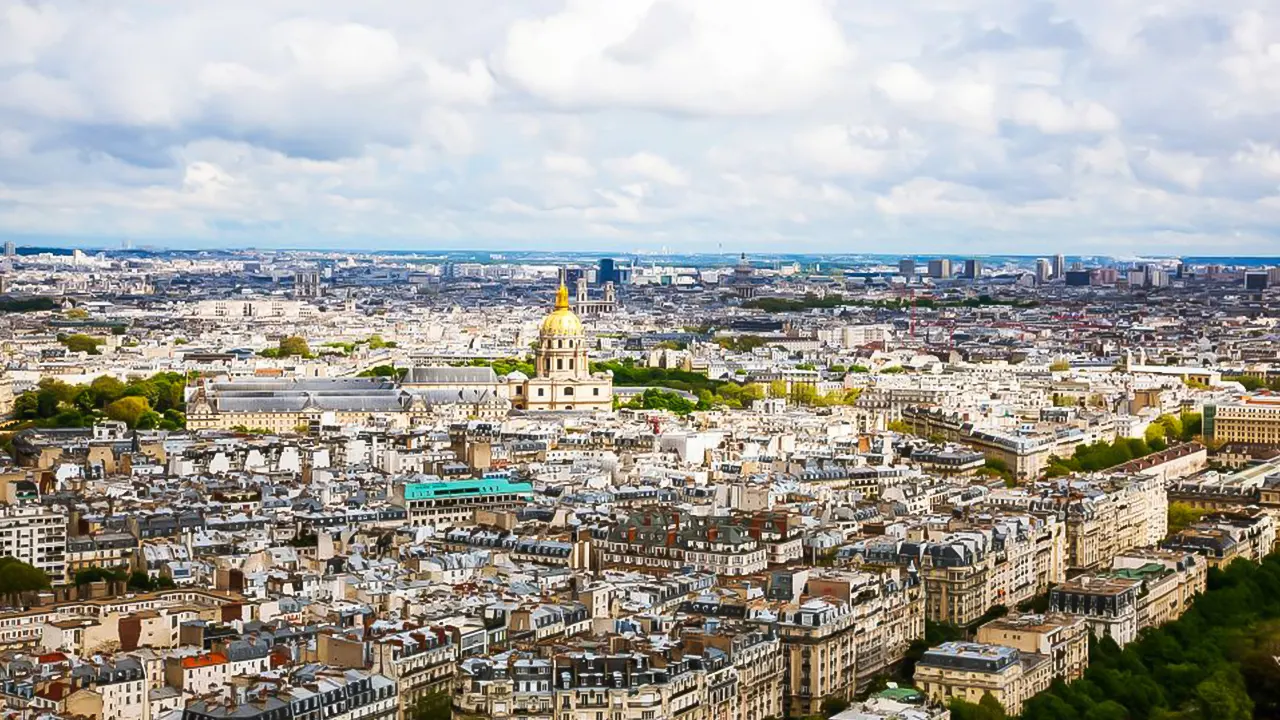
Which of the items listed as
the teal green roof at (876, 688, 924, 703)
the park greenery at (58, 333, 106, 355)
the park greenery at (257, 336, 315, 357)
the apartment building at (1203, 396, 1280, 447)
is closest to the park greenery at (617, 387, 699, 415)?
the apartment building at (1203, 396, 1280, 447)

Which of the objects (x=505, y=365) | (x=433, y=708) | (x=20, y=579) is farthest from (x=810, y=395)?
(x=433, y=708)

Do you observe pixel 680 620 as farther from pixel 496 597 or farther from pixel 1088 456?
pixel 1088 456

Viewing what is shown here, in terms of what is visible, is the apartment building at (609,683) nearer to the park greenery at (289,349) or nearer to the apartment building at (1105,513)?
the apartment building at (1105,513)

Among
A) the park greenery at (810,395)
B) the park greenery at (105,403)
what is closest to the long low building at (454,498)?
the park greenery at (105,403)

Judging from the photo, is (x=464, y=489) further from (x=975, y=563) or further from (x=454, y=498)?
(x=975, y=563)

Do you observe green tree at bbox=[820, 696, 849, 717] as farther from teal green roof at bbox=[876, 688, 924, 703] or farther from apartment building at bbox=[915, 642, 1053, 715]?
apartment building at bbox=[915, 642, 1053, 715]

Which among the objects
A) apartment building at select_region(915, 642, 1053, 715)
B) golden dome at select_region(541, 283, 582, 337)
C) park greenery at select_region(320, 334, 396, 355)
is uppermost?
golden dome at select_region(541, 283, 582, 337)

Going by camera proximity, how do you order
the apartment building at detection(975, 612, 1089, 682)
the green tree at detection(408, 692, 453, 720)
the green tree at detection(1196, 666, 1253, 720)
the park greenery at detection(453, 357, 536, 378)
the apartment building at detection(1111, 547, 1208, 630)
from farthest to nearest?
the park greenery at detection(453, 357, 536, 378) < the apartment building at detection(1111, 547, 1208, 630) < the apartment building at detection(975, 612, 1089, 682) < the green tree at detection(1196, 666, 1253, 720) < the green tree at detection(408, 692, 453, 720)
